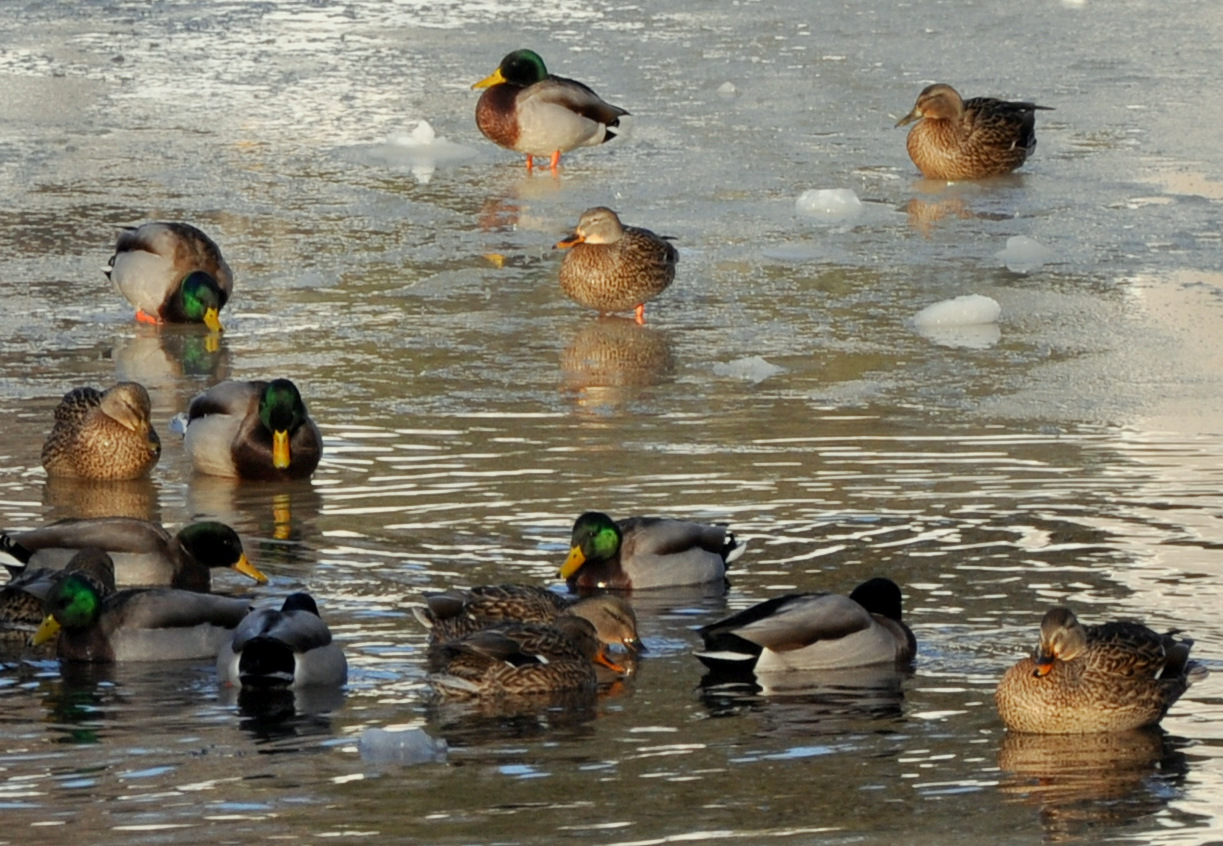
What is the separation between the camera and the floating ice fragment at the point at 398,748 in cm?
620

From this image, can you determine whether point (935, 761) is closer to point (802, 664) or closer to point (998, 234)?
point (802, 664)

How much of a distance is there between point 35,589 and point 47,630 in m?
0.26

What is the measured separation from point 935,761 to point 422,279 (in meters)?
6.85

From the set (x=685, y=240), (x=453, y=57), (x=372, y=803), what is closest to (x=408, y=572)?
(x=372, y=803)

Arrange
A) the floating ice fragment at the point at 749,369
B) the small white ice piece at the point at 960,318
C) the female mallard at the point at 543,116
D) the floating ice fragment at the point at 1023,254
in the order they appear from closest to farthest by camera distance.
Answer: the floating ice fragment at the point at 749,369 → the small white ice piece at the point at 960,318 → the floating ice fragment at the point at 1023,254 → the female mallard at the point at 543,116

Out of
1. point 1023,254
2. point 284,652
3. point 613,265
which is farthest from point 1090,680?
point 1023,254

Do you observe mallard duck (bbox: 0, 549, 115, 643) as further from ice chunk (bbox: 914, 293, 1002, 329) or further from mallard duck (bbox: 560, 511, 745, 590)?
Result: ice chunk (bbox: 914, 293, 1002, 329)

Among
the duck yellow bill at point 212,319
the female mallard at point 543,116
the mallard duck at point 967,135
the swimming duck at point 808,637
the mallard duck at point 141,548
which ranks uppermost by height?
the female mallard at point 543,116

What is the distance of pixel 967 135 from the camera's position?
1513cm

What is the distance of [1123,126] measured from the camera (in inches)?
647

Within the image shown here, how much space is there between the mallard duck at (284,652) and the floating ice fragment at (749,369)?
4176mm

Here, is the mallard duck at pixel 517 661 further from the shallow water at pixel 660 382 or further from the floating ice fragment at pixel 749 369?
the floating ice fragment at pixel 749 369

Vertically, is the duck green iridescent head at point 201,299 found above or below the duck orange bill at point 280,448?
above

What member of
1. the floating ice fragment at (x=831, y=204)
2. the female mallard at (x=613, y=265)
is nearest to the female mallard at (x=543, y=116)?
the floating ice fragment at (x=831, y=204)
